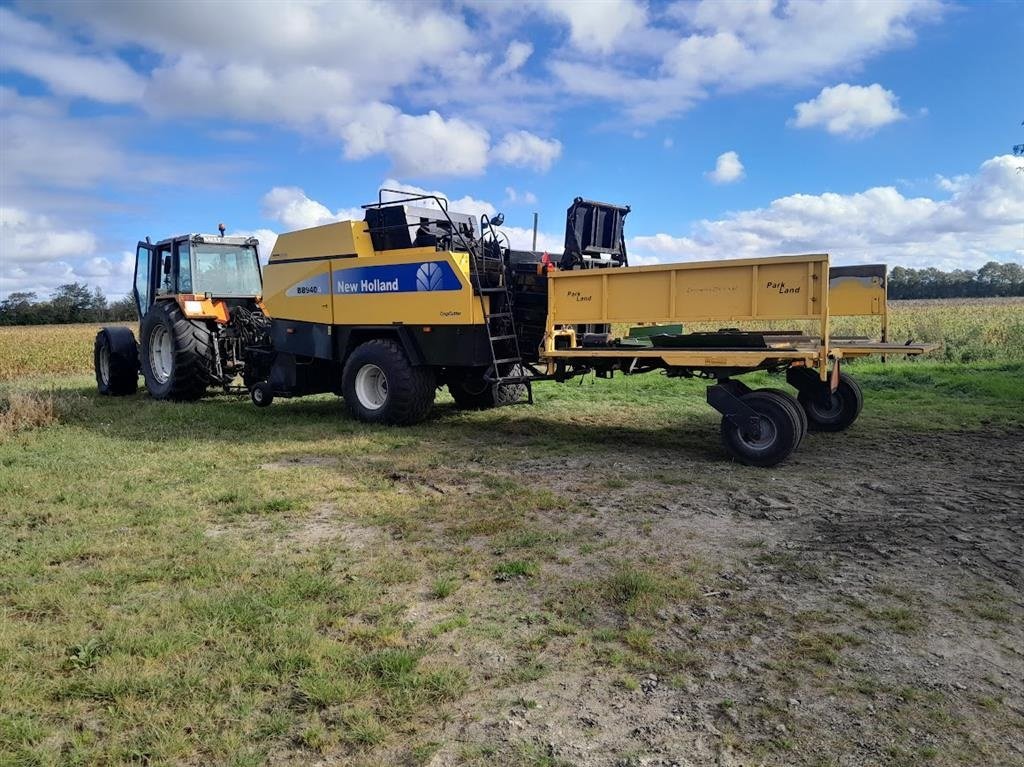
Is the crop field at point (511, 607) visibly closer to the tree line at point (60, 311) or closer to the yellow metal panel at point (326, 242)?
the yellow metal panel at point (326, 242)

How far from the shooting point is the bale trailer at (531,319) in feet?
22.5

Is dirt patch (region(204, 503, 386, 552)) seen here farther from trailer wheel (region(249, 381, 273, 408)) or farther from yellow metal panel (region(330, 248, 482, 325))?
trailer wheel (region(249, 381, 273, 408))

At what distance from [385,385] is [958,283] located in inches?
3229

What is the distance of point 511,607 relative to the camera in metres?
3.79

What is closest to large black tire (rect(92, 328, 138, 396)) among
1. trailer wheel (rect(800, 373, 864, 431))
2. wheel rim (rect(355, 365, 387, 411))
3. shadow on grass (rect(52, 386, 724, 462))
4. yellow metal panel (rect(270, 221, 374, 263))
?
shadow on grass (rect(52, 386, 724, 462))

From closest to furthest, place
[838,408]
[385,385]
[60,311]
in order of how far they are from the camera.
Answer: [838,408], [385,385], [60,311]

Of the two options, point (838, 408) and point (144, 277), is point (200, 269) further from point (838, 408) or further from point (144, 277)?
point (838, 408)

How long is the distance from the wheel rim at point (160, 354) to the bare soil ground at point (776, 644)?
8578 millimetres

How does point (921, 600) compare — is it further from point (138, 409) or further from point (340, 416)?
point (138, 409)

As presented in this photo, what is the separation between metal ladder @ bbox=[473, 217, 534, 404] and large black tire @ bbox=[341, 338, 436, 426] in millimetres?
948

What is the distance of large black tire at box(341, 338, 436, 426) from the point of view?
29.0 ft

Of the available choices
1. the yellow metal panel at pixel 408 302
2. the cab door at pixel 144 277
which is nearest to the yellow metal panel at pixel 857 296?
the yellow metal panel at pixel 408 302

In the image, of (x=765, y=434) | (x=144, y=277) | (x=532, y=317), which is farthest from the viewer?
(x=144, y=277)

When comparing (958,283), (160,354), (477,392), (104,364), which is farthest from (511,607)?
(958,283)
